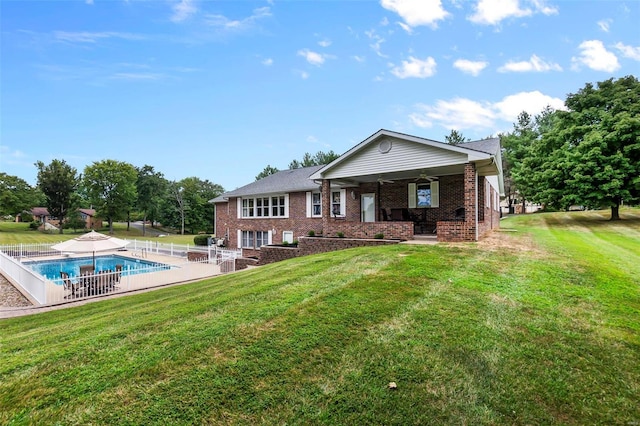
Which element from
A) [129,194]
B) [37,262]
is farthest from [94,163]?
[37,262]

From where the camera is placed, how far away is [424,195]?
48.8ft

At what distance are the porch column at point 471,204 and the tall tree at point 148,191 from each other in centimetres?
5790

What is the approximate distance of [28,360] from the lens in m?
3.65

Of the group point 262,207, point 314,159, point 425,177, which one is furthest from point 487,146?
point 314,159

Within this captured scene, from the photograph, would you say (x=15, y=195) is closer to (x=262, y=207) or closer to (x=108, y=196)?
(x=108, y=196)

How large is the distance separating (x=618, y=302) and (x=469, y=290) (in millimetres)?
2078

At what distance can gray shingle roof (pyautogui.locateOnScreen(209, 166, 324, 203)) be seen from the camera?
20.2 m

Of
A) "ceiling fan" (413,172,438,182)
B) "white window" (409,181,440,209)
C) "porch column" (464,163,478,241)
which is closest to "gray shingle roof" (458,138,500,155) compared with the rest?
"ceiling fan" (413,172,438,182)

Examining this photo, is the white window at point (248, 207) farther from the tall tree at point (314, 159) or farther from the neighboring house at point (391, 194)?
the tall tree at point (314, 159)

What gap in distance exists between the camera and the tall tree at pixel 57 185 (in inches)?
1770

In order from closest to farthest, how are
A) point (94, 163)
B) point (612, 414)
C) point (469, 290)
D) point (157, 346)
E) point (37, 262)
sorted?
1. point (612, 414)
2. point (157, 346)
3. point (469, 290)
4. point (37, 262)
5. point (94, 163)

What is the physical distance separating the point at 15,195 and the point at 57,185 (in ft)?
27.2

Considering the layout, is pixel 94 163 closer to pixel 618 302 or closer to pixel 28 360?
pixel 28 360

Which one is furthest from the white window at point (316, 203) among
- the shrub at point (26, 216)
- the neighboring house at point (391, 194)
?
the shrub at point (26, 216)
